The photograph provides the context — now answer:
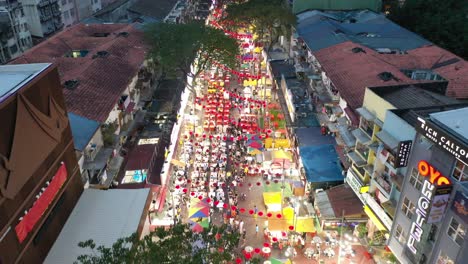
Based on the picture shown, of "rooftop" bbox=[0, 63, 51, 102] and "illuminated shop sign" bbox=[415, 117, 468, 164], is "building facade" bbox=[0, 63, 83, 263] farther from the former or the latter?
"illuminated shop sign" bbox=[415, 117, 468, 164]

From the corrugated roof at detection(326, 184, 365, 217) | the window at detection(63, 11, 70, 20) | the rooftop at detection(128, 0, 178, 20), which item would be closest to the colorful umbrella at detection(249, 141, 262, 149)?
the corrugated roof at detection(326, 184, 365, 217)

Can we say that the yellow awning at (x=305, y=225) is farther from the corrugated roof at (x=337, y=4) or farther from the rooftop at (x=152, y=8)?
the corrugated roof at (x=337, y=4)

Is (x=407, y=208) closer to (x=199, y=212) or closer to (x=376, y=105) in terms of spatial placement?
(x=376, y=105)

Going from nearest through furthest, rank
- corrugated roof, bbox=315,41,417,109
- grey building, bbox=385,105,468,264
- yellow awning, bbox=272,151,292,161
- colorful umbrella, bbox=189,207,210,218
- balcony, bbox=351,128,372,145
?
grey building, bbox=385,105,468,264
balcony, bbox=351,128,372,145
colorful umbrella, bbox=189,207,210,218
corrugated roof, bbox=315,41,417,109
yellow awning, bbox=272,151,292,161

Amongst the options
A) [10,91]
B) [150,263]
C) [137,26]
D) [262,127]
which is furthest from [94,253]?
[137,26]

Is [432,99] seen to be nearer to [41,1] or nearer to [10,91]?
[10,91]

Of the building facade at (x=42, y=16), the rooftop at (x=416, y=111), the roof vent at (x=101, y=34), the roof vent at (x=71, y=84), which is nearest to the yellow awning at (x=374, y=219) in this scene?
the rooftop at (x=416, y=111)

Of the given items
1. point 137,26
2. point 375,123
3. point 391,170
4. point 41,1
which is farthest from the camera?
point 41,1
